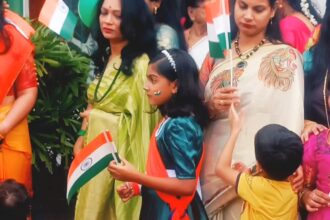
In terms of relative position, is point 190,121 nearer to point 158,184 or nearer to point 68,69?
point 158,184

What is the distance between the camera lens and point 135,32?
4.74 metres

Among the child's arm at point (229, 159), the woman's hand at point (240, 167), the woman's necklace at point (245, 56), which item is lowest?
the woman's hand at point (240, 167)

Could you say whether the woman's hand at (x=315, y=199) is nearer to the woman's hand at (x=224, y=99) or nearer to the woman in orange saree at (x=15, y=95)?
the woman's hand at (x=224, y=99)

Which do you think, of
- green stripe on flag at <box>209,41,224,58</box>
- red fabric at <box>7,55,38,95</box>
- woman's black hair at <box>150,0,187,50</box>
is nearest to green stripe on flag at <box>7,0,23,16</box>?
woman's black hair at <box>150,0,187,50</box>

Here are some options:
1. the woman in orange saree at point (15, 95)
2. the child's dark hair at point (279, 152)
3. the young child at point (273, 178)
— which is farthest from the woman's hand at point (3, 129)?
the child's dark hair at point (279, 152)

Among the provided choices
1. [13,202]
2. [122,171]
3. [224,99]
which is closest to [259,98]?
[224,99]

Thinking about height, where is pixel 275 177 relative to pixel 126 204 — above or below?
above

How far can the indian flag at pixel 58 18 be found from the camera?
4875mm

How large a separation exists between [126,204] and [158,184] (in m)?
0.54

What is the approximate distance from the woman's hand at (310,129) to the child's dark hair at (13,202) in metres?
1.26

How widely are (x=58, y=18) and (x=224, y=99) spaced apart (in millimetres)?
1134

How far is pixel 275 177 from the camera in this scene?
3945mm

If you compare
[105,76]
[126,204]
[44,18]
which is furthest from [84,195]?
[44,18]

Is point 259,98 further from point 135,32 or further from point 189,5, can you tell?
point 189,5
